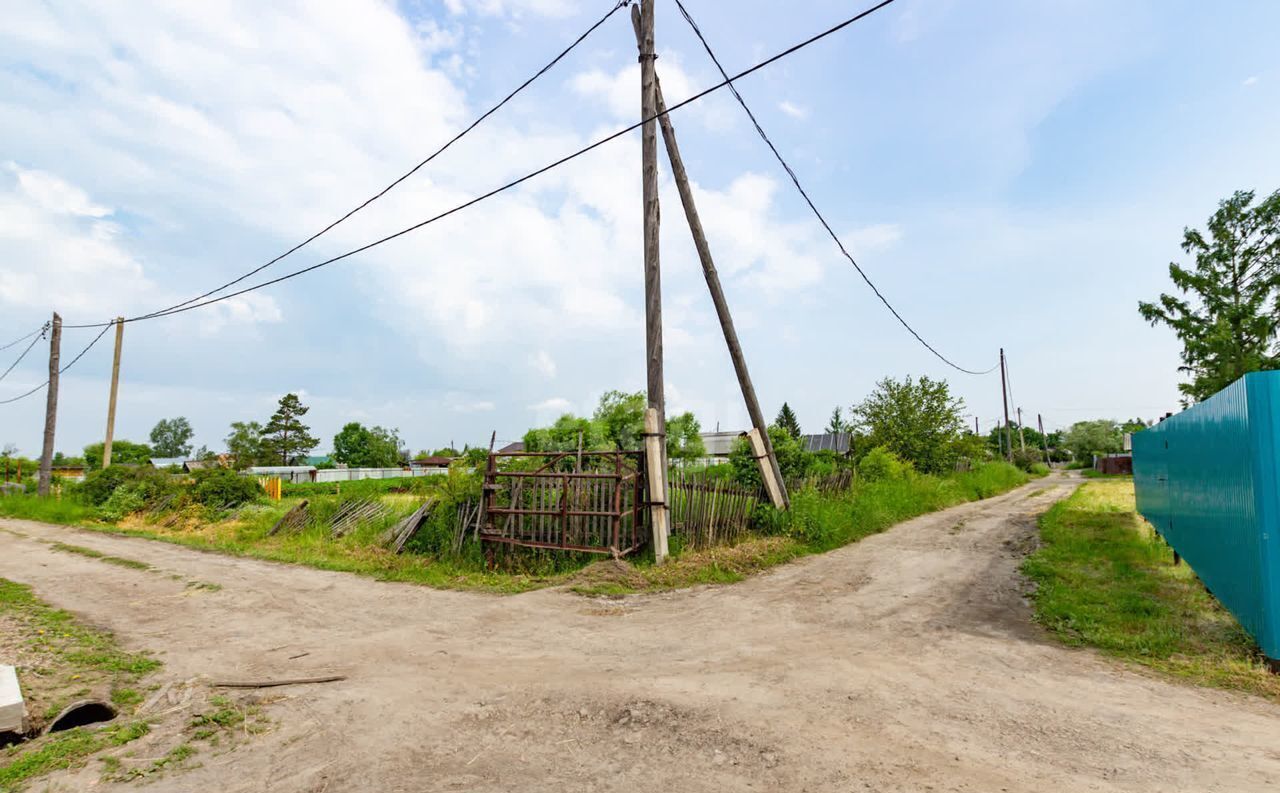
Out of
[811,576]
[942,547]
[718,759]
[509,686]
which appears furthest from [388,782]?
[942,547]

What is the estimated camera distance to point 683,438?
2208cm

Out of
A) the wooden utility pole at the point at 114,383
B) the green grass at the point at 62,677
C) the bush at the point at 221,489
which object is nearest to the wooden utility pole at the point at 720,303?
the green grass at the point at 62,677

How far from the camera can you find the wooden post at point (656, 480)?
31.1ft

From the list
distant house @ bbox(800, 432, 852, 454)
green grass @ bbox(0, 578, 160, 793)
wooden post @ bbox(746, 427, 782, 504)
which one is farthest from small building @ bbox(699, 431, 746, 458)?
green grass @ bbox(0, 578, 160, 793)

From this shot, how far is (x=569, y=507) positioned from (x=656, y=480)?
1564 millimetres

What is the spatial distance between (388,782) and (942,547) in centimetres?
1078

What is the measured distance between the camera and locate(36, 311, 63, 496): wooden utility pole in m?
23.3

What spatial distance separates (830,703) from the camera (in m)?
4.25

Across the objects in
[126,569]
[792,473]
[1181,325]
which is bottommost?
[126,569]

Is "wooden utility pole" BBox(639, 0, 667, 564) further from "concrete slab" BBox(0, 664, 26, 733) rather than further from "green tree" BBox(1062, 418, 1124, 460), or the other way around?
"green tree" BBox(1062, 418, 1124, 460)

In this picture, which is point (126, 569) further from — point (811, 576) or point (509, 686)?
point (811, 576)

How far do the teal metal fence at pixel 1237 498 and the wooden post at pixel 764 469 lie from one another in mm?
5713

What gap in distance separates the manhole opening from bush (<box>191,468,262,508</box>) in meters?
16.6

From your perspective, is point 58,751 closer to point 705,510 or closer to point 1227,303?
point 705,510
